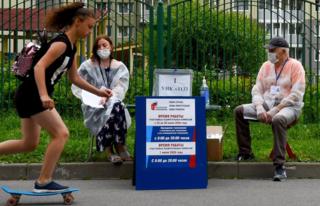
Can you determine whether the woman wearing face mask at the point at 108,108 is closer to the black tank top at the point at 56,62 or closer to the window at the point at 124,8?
the black tank top at the point at 56,62

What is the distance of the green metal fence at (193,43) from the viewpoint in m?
13.9

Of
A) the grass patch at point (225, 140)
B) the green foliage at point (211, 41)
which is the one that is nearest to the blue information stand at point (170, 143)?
the grass patch at point (225, 140)

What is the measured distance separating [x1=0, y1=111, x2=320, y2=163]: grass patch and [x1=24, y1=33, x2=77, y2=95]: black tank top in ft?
8.87

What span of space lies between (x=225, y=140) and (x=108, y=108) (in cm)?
243

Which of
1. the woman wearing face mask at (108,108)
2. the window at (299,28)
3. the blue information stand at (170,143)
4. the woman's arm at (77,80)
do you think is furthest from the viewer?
the window at (299,28)

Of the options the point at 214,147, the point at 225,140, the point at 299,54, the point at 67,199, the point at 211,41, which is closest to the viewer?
the point at 67,199

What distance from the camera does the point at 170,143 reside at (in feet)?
30.9

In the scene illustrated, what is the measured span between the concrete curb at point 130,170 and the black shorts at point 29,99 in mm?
2466

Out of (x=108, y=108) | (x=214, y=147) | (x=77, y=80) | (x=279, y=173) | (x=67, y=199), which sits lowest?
(x=67, y=199)

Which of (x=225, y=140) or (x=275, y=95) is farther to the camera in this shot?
(x=225, y=140)

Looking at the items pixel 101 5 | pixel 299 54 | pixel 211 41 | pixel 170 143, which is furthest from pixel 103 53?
pixel 299 54

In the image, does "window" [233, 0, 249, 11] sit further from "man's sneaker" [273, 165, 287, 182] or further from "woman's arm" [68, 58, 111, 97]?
"woman's arm" [68, 58, 111, 97]

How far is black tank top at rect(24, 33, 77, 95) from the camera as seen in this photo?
7848mm

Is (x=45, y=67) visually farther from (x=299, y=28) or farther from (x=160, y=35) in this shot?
(x=299, y=28)
